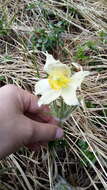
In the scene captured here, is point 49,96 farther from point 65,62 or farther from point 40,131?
point 65,62

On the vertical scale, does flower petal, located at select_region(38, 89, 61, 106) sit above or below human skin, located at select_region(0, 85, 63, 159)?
above

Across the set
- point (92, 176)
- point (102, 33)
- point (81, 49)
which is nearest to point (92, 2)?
point (102, 33)

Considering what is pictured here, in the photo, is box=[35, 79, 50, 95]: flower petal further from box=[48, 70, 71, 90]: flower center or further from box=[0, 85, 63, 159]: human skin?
box=[0, 85, 63, 159]: human skin

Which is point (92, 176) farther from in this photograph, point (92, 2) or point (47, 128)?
point (92, 2)

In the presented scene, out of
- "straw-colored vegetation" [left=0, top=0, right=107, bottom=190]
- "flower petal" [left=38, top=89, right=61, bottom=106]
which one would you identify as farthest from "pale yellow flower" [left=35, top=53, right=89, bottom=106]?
"straw-colored vegetation" [left=0, top=0, right=107, bottom=190]

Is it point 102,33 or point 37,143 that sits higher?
point 102,33

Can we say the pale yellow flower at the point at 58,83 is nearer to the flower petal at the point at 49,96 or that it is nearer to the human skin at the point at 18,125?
the flower petal at the point at 49,96

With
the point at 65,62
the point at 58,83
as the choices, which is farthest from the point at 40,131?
the point at 65,62
